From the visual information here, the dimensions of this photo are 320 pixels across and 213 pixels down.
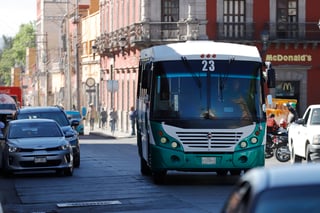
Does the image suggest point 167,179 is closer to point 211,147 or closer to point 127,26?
point 211,147

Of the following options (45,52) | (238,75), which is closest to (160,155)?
(238,75)

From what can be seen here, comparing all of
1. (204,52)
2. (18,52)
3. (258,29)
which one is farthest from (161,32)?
(18,52)

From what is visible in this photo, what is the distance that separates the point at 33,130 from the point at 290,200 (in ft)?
64.4

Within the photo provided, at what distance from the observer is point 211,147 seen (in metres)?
20.8

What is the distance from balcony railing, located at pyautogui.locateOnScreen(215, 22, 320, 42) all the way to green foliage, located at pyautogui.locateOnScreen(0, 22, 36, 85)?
4429 inches

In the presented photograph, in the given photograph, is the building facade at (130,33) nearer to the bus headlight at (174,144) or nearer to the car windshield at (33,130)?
the car windshield at (33,130)

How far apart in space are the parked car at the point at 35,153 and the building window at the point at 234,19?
1295 inches

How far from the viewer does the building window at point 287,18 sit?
57406 millimetres

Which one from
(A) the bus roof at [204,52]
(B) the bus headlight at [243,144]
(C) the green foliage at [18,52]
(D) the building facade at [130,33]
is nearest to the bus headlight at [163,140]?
(B) the bus headlight at [243,144]

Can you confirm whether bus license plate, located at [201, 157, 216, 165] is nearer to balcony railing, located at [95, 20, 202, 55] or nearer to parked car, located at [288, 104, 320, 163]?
parked car, located at [288, 104, 320, 163]

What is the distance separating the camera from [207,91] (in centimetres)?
2108

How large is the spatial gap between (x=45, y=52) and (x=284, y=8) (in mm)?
70174

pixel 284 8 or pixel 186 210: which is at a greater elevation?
pixel 284 8

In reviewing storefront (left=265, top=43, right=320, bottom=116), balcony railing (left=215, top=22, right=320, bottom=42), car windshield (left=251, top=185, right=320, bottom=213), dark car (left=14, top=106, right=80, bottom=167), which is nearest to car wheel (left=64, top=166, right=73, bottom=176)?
dark car (left=14, top=106, right=80, bottom=167)
